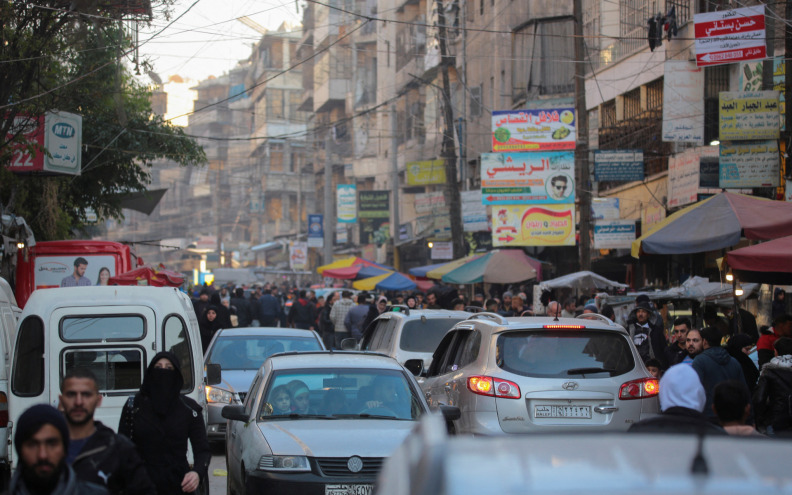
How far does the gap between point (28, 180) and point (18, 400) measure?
46.1 ft

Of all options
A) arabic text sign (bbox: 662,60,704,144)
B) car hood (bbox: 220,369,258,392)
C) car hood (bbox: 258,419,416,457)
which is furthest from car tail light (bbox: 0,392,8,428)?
arabic text sign (bbox: 662,60,704,144)

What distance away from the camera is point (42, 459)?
12.8 ft

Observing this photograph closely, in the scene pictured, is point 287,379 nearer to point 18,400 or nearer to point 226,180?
point 18,400

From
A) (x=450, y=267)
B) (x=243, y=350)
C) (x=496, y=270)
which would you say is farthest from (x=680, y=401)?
(x=450, y=267)

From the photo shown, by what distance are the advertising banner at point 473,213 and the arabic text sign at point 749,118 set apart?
13.5 meters

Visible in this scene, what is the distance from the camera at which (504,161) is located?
23.1 m

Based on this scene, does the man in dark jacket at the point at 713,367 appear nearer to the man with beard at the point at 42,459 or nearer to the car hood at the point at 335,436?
the car hood at the point at 335,436

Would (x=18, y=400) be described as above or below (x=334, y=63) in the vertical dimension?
below

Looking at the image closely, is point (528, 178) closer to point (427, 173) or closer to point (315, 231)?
point (427, 173)

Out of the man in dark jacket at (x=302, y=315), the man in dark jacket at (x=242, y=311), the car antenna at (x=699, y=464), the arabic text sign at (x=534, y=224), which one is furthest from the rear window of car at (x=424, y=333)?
the man in dark jacket at (x=302, y=315)

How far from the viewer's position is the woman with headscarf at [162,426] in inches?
237

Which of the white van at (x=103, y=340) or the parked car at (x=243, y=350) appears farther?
the parked car at (x=243, y=350)

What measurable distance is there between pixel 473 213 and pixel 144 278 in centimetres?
1545

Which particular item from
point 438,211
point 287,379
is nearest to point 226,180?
point 438,211
